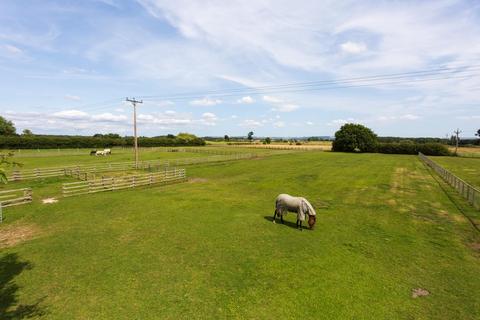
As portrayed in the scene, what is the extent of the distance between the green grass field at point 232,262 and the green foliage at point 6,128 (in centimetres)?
10309

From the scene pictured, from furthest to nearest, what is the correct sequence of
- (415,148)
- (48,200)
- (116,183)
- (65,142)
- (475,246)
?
(415,148) → (65,142) → (116,183) → (48,200) → (475,246)

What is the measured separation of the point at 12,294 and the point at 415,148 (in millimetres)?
91348

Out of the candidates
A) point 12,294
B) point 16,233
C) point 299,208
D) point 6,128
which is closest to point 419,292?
point 299,208

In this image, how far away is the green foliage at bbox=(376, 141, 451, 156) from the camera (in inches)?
2862

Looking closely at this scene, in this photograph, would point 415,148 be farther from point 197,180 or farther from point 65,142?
point 65,142

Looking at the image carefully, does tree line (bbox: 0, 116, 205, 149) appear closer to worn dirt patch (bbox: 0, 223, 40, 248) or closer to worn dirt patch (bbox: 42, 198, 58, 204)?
worn dirt patch (bbox: 42, 198, 58, 204)

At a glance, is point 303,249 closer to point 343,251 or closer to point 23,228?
point 343,251

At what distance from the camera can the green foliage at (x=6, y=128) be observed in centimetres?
9106

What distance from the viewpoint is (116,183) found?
77.1 ft

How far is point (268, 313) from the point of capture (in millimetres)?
6676

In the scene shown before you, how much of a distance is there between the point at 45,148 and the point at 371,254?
8569 cm

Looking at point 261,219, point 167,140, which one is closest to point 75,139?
point 167,140

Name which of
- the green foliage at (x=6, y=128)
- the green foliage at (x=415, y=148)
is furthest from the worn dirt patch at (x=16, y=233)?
the green foliage at (x=6, y=128)

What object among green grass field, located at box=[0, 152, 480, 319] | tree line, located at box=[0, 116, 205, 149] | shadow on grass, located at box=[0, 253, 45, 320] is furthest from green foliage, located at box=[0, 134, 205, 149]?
shadow on grass, located at box=[0, 253, 45, 320]
